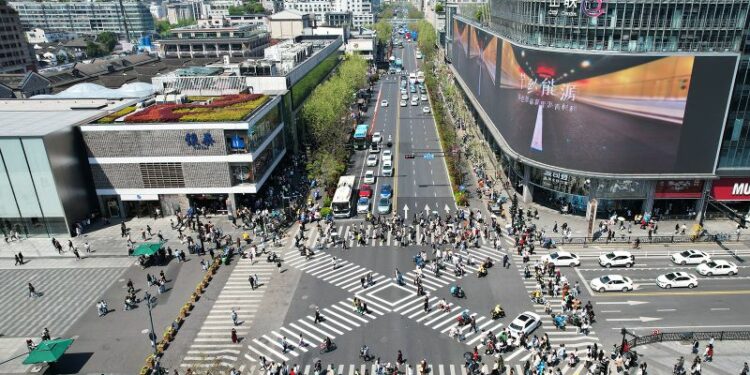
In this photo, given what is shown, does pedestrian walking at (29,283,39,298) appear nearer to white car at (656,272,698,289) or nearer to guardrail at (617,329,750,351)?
guardrail at (617,329,750,351)

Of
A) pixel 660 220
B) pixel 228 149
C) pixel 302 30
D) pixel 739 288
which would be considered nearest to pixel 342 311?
pixel 228 149

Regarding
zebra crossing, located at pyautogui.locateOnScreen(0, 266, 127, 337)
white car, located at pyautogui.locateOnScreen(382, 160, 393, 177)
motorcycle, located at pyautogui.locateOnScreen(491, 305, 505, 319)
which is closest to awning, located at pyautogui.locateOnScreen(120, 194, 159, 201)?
zebra crossing, located at pyautogui.locateOnScreen(0, 266, 127, 337)

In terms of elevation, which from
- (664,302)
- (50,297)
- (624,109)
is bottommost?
(664,302)

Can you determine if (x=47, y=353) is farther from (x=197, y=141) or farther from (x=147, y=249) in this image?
(x=197, y=141)

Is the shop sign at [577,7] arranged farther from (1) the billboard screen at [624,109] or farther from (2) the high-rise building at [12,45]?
(2) the high-rise building at [12,45]

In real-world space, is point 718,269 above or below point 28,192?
below

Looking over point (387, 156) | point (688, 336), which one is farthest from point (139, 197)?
point (688, 336)
